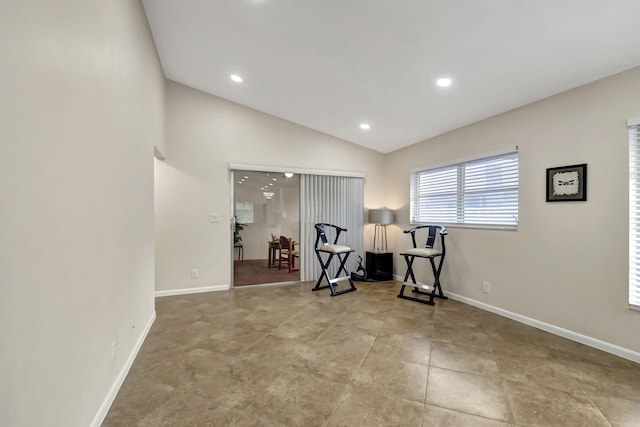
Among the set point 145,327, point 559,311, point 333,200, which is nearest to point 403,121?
point 333,200

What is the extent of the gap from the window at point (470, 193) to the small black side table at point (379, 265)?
836 millimetres

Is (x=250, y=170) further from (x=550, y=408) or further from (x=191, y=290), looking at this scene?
(x=550, y=408)

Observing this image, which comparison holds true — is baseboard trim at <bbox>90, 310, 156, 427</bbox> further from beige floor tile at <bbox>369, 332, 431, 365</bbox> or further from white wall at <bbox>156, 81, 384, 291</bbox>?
beige floor tile at <bbox>369, 332, 431, 365</bbox>

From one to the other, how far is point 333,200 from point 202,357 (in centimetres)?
347

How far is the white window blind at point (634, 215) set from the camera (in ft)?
7.79

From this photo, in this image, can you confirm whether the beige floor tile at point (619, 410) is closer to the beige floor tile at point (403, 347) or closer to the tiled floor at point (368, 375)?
the tiled floor at point (368, 375)

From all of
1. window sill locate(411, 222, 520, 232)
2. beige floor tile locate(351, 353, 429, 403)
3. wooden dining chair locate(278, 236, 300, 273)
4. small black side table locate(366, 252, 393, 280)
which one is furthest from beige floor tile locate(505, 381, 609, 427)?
wooden dining chair locate(278, 236, 300, 273)

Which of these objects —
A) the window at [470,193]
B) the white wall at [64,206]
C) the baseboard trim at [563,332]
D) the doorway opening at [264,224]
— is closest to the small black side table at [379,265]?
the window at [470,193]

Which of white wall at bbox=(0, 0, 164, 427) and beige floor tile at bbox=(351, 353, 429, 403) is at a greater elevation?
white wall at bbox=(0, 0, 164, 427)

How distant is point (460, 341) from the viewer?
8.86ft

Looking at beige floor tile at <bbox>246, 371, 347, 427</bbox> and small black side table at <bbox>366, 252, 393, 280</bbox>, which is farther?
small black side table at <bbox>366, 252, 393, 280</bbox>

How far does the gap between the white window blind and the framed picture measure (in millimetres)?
306

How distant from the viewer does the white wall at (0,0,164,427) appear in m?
0.93

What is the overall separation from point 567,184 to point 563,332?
1445mm
